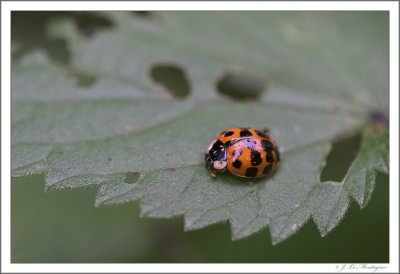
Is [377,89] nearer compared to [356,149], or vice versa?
[356,149]

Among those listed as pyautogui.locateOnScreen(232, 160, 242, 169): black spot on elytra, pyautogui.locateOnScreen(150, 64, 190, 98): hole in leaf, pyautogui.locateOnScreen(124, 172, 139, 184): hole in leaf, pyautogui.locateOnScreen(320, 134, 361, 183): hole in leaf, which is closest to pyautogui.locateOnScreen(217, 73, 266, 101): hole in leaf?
pyautogui.locateOnScreen(150, 64, 190, 98): hole in leaf

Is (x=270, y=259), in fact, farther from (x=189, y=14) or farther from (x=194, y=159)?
(x=189, y=14)

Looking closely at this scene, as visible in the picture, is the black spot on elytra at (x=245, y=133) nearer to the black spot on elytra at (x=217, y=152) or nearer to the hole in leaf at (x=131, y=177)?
the black spot on elytra at (x=217, y=152)

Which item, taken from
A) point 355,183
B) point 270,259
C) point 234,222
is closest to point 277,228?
point 234,222

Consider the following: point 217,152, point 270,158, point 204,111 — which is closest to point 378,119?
point 270,158

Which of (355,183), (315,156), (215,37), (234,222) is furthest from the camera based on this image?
(215,37)
